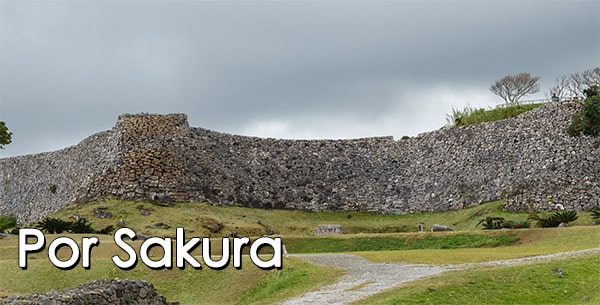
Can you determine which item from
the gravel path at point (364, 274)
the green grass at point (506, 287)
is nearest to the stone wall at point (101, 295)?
the gravel path at point (364, 274)

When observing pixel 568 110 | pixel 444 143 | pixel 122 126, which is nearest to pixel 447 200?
pixel 444 143

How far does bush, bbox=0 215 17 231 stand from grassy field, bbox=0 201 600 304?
1148 cm

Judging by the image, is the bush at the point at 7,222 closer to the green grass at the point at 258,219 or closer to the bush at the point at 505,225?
the green grass at the point at 258,219

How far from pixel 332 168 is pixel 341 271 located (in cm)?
2997

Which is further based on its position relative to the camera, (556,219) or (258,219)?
(258,219)

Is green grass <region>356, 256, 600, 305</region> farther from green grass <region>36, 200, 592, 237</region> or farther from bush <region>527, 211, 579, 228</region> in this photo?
green grass <region>36, 200, 592, 237</region>

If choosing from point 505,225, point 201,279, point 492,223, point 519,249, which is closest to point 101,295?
point 201,279

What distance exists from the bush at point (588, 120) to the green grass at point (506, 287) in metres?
18.5

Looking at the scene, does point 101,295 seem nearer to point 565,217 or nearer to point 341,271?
point 341,271

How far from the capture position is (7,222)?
55.1 metres

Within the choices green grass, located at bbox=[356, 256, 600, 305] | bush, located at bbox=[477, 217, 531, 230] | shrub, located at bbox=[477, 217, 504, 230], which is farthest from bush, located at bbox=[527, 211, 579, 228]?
green grass, located at bbox=[356, 256, 600, 305]

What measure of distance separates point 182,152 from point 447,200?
54.4 feet

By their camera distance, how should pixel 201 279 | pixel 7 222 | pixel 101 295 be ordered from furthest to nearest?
1. pixel 7 222
2. pixel 201 279
3. pixel 101 295

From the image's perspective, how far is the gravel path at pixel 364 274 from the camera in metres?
19.0
